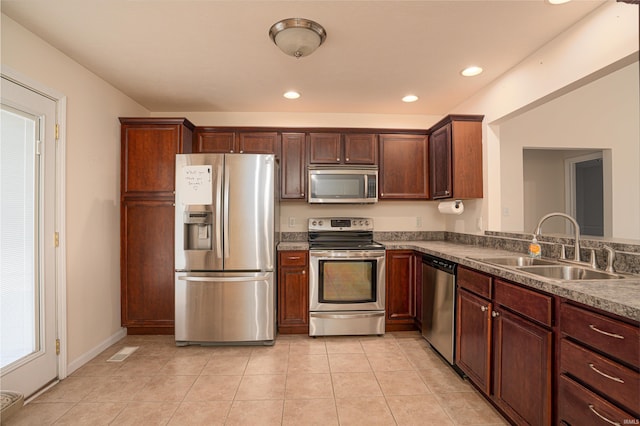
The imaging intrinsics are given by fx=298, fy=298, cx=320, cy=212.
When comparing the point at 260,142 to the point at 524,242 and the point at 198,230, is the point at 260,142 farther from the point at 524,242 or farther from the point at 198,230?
the point at 524,242

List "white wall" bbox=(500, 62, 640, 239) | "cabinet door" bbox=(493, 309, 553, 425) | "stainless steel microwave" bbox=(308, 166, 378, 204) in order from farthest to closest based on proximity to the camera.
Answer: "stainless steel microwave" bbox=(308, 166, 378, 204)
"white wall" bbox=(500, 62, 640, 239)
"cabinet door" bbox=(493, 309, 553, 425)

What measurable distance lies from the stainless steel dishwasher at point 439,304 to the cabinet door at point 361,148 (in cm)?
126

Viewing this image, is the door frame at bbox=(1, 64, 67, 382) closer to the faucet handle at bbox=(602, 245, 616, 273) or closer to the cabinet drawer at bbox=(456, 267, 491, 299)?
the cabinet drawer at bbox=(456, 267, 491, 299)

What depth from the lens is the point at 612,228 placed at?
3.05m

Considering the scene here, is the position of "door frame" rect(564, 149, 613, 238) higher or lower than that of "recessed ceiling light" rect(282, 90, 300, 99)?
lower

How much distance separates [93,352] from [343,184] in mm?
2794

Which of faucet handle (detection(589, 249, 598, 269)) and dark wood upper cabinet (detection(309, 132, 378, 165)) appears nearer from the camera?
faucet handle (detection(589, 249, 598, 269))

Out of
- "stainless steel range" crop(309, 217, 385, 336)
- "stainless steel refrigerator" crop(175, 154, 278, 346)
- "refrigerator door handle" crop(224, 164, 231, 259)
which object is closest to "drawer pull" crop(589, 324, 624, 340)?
"stainless steel range" crop(309, 217, 385, 336)

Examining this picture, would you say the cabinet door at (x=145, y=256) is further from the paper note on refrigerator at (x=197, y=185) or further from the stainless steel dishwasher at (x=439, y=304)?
the stainless steel dishwasher at (x=439, y=304)

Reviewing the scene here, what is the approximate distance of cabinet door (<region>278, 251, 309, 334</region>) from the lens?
2.99 m

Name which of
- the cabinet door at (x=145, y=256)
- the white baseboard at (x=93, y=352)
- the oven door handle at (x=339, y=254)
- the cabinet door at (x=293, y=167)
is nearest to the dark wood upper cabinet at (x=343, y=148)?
the cabinet door at (x=293, y=167)

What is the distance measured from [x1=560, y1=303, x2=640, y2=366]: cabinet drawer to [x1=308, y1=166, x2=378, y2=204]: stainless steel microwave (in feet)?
7.09

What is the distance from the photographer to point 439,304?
2562mm

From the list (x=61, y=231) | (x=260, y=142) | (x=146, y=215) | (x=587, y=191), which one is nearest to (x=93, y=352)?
(x=61, y=231)
